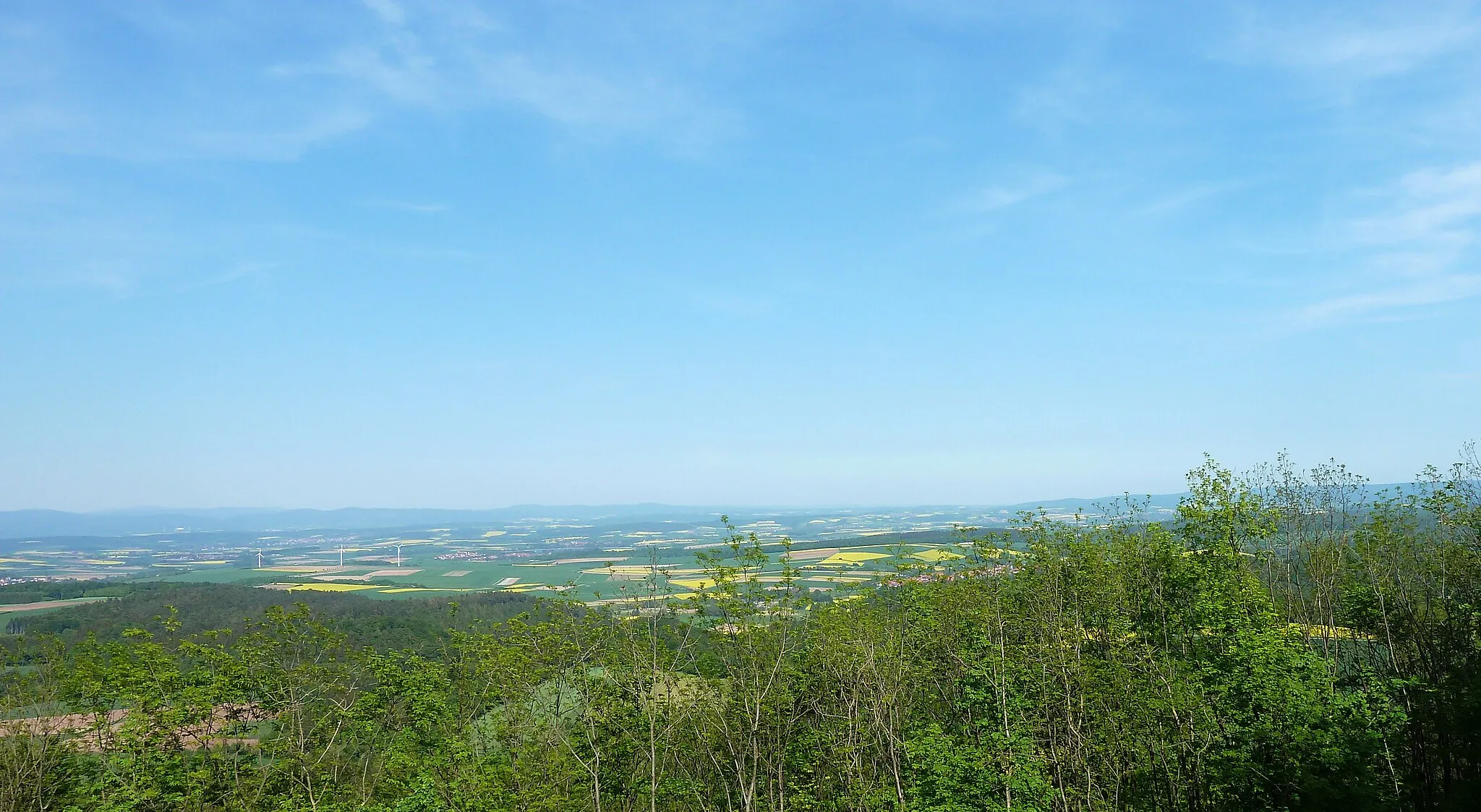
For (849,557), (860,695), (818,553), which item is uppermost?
(860,695)

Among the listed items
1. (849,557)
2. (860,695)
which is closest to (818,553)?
(849,557)

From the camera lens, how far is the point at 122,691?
86.5ft

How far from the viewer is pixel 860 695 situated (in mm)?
24625

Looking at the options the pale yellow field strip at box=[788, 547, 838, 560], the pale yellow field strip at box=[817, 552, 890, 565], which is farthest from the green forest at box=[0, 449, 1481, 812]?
the pale yellow field strip at box=[788, 547, 838, 560]

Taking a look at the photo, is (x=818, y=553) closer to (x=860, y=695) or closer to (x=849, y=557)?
(x=849, y=557)

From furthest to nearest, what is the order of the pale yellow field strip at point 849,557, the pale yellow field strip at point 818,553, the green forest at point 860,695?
the pale yellow field strip at point 818,553 < the pale yellow field strip at point 849,557 < the green forest at point 860,695

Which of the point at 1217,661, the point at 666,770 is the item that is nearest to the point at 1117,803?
the point at 1217,661

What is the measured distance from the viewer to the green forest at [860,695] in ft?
72.7

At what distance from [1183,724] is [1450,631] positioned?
997 cm

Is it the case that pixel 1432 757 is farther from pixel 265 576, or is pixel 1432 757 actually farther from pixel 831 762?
pixel 265 576

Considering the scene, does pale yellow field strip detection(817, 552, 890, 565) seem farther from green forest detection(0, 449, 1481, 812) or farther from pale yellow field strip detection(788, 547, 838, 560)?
green forest detection(0, 449, 1481, 812)

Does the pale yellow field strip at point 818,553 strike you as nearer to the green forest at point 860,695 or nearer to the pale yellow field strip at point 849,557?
the pale yellow field strip at point 849,557

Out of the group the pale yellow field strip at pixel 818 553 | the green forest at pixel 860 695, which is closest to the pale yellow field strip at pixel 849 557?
the pale yellow field strip at pixel 818 553

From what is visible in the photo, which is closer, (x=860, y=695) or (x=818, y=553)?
(x=860, y=695)
